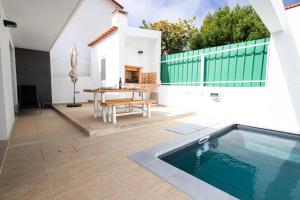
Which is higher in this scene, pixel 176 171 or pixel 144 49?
pixel 144 49

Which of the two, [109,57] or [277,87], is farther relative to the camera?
[109,57]

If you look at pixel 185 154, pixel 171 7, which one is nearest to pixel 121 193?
pixel 185 154

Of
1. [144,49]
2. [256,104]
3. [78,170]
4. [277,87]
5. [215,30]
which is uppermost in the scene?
[215,30]

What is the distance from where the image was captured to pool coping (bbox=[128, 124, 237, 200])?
5.45 feet

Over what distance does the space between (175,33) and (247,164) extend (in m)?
12.2

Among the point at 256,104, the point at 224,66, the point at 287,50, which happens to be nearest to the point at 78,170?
the point at 256,104

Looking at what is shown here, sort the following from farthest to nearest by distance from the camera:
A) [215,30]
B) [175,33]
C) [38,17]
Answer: [175,33] < [215,30] < [38,17]

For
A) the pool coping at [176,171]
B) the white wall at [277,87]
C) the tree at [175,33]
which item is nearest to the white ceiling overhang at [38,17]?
the pool coping at [176,171]

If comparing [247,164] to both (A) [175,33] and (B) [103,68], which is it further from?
(A) [175,33]

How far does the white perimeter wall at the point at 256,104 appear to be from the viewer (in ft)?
14.1

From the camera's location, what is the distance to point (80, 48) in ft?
34.5

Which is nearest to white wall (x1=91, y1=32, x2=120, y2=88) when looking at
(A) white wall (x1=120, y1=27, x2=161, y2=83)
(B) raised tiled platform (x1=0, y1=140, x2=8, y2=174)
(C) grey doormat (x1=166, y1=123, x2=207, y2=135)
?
(A) white wall (x1=120, y1=27, x2=161, y2=83)

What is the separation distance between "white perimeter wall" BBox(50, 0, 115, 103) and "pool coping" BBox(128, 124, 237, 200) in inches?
286

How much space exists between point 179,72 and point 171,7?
935 centimetres
